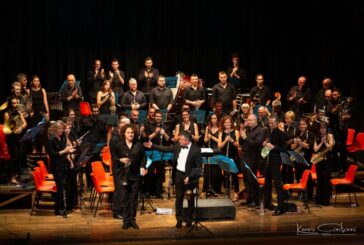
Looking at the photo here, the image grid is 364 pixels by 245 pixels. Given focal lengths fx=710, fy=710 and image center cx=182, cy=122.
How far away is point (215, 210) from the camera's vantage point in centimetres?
1250

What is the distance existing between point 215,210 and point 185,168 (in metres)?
1.15

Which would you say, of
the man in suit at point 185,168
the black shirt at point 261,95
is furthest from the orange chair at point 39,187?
the black shirt at point 261,95

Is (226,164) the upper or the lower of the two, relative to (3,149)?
lower

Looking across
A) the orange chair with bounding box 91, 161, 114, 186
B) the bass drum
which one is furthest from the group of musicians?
the orange chair with bounding box 91, 161, 114, 186

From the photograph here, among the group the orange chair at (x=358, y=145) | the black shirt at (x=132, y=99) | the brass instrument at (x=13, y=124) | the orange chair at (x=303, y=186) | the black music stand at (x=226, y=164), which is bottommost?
the orange chair at (x=303, y=186)

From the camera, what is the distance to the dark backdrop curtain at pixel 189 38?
1759 centimetres

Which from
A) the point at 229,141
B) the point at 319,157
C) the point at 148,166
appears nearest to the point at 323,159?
the point at 319,157

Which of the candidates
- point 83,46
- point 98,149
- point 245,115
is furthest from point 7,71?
point 245,115

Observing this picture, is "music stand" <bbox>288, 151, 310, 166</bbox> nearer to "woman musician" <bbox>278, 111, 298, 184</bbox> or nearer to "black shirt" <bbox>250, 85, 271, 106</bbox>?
"woman musician" <bbox>278, 111, 298, 184</bbox>

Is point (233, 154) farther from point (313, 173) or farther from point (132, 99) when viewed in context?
point (132, 99)

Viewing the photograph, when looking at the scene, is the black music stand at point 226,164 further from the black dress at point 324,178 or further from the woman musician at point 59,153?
Result: the woman musician at point 59,153

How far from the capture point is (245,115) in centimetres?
1467

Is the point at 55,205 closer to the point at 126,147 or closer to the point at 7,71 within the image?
the point at 126,147

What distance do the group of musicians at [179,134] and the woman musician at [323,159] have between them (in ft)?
0.06
